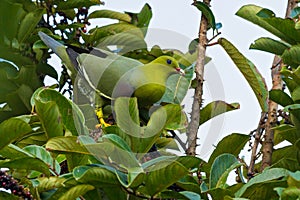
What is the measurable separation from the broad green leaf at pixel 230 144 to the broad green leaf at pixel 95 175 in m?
0.32

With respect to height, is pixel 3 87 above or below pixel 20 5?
below

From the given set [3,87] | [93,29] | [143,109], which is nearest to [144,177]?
[143,109]

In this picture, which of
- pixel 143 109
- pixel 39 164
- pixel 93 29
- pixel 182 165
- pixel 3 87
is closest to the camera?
pixel 182 165

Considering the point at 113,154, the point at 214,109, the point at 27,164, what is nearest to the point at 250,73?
the point at 214,109

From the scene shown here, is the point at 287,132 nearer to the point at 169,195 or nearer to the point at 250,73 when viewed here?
the point at 250,73

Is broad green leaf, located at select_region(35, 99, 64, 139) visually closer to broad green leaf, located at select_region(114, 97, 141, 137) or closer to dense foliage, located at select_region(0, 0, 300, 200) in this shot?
dense foliage, located at select_region(0, 0, 300, 200)

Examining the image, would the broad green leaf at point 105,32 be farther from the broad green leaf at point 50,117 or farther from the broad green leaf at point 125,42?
the broad green leaf at point 50,117

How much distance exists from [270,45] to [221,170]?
54 cm

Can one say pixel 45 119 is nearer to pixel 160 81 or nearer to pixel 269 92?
pixel 160 81

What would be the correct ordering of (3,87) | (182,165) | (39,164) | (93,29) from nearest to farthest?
(182,165) → (39,164) → (3,87) → (93,29)

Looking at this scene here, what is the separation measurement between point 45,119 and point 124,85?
1.12 feet

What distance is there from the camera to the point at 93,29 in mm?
1877

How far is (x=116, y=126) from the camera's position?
1.12m

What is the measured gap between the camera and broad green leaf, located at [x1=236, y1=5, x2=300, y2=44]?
150cm
